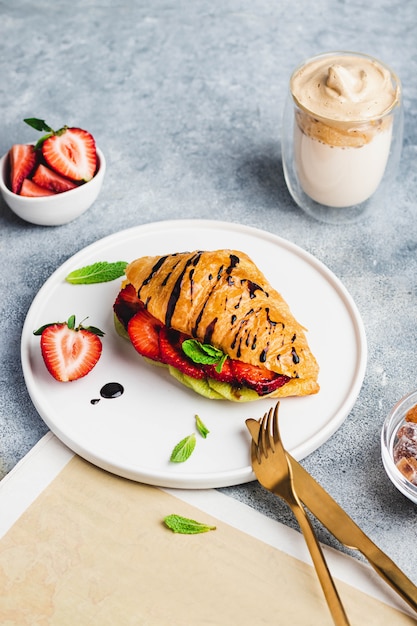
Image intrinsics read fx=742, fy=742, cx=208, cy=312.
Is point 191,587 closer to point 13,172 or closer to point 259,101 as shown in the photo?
point 13,172

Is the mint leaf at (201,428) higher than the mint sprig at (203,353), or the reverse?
the mint sprig at (203,353)

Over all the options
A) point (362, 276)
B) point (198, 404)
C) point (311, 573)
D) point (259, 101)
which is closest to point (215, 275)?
point (198, 404)

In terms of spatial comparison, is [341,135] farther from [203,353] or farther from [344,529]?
[344,529]

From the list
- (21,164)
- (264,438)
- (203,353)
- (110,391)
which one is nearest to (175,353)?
(203,353)

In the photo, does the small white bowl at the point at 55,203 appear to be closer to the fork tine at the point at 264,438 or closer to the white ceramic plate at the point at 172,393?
the white ceramic plate at the point at 172,393

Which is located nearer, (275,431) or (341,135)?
(275,431)

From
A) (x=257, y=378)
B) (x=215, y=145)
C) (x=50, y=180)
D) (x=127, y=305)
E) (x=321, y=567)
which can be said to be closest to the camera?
(x=321, y=567)

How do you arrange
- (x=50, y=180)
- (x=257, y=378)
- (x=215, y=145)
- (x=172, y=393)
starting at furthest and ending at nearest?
(x=215, y=145) < (x=50, y=180) < (x=172, y=393) < (x=257, y=378)

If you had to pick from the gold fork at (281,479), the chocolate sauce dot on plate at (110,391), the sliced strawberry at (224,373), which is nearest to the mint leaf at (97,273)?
the chocolate sauce dot on plate at (110,391)
